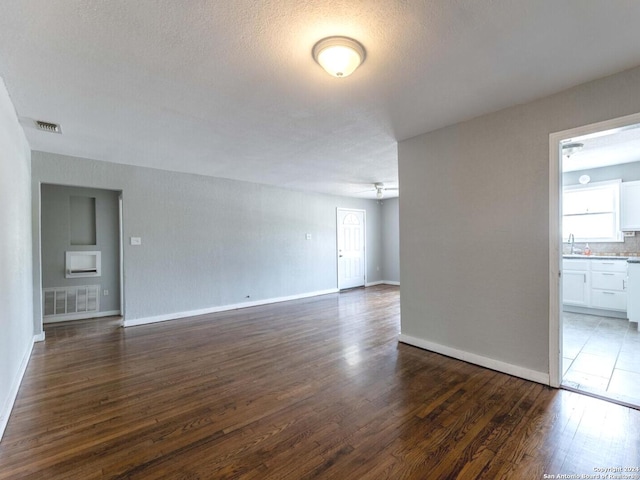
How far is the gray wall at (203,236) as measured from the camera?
4.52 meters

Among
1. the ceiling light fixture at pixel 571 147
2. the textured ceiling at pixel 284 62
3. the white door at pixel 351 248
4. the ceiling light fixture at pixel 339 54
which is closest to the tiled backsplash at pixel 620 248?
the ceiling light fixture at pixel 571 147

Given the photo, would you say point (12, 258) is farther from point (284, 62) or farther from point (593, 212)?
point (593, 212)

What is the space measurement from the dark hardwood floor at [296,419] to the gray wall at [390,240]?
17.0 ft

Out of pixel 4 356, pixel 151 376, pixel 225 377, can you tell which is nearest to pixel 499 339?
pixel 225 377

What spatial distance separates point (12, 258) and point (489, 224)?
4.21m

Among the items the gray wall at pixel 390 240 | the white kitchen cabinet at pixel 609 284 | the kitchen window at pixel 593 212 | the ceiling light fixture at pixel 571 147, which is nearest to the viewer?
the ceiling light fixture at pixel 571 147

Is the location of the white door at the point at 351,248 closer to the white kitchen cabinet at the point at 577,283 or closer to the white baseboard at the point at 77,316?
the white kitchen cabinet at the point at 577,283

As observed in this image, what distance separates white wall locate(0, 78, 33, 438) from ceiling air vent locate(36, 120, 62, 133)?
16 cm

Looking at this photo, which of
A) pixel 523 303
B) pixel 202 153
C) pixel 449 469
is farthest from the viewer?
pixel 202 153

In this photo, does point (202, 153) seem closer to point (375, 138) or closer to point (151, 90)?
point (151, 90)

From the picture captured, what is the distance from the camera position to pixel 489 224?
2.86m

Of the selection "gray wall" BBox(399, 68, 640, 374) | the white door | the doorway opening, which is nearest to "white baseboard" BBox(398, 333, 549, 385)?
"gray wall" BBox(399, 68, 640, 374)

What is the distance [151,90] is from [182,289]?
3.49 meters

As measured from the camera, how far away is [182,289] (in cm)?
504
